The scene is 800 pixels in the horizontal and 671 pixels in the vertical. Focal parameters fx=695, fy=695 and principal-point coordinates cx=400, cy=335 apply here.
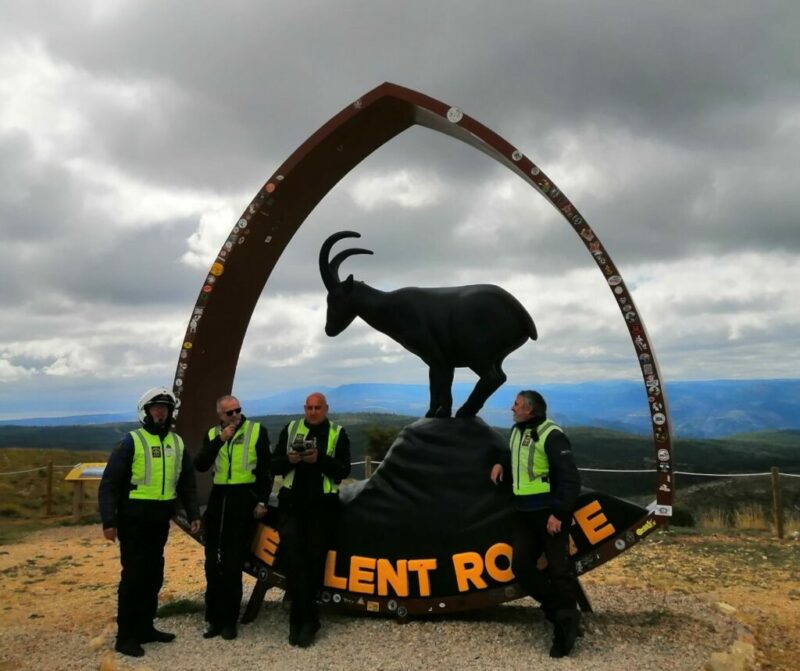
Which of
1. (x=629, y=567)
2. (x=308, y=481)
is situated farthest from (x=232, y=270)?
(x=629, y=567)

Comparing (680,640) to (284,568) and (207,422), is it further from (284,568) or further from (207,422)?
(207,422)

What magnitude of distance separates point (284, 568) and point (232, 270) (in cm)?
278

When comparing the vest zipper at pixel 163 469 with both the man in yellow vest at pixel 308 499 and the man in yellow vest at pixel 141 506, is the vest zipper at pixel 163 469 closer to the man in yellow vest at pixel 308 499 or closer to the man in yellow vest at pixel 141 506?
the man in yellow vest at pixel 141 506

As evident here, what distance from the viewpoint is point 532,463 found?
4.81 metres

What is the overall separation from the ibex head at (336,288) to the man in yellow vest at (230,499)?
133cm

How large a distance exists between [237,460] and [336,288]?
5.94 ft

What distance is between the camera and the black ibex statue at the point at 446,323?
19.0 ft

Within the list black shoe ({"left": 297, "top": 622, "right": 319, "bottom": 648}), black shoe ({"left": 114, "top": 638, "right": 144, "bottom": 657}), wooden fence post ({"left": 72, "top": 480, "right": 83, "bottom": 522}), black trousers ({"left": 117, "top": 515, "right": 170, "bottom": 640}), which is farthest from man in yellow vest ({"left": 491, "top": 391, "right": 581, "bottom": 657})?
wooden fence post ({"left": 72, "top": 480, "right": 83, "bottom": 522})

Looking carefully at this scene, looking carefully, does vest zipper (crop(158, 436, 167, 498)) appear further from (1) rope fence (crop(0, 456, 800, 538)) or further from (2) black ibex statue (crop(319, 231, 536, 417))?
(1) rope fence (crop(0, 456, 800, 538))

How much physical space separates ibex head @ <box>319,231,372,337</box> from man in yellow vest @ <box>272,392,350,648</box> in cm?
120

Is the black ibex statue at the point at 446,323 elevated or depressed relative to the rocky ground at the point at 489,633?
elevated

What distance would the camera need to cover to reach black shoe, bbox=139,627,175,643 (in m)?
5.19

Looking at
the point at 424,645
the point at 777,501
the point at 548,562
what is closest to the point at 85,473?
the point at 424,645

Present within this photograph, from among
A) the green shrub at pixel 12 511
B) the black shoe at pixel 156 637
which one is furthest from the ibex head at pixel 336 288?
the green shrub at pixel 12 511
